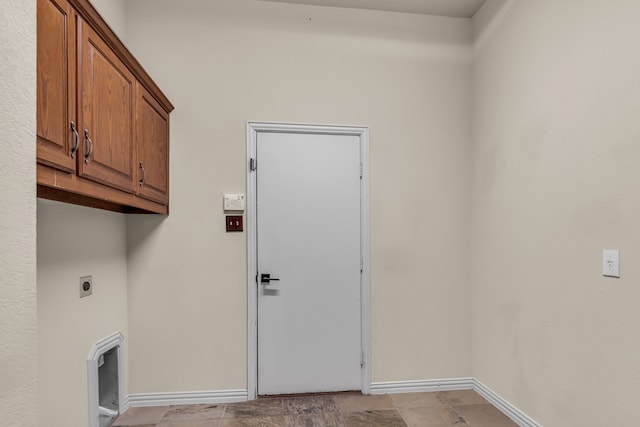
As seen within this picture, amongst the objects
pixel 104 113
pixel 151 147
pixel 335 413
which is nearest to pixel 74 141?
pixel 104 113

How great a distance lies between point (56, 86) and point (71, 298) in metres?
1.18

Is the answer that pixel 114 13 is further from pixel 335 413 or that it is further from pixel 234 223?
pixel 335 413

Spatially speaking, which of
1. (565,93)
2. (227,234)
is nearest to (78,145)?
(227,234)

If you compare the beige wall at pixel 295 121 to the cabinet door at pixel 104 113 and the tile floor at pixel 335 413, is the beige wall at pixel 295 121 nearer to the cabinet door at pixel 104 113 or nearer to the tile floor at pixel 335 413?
the tile floor at pixel 335 413

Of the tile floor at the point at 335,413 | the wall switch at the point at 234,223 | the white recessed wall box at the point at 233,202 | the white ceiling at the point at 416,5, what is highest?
the white ceiling at the point at 416,5

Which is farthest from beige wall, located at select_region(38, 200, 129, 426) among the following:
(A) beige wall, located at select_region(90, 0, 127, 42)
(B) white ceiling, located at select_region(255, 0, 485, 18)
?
(B) white ceiling, located at select_region(255, 0, 485, 18)

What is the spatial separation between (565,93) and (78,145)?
7.91 ft

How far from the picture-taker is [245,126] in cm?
268

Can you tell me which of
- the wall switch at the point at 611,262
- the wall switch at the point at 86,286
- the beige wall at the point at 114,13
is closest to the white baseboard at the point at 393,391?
the wall switch at the point at 86,286

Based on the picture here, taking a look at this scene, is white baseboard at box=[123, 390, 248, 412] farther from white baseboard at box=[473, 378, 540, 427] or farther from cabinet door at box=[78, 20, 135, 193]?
white baseboard at box=[473, 378, 540, 427]

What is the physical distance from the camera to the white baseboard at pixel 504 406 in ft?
7.34

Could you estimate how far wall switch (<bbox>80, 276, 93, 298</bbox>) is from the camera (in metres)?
1.99

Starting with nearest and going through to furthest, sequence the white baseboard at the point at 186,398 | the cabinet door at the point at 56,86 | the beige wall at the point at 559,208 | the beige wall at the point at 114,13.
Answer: the cabinet door at the point at 56,86 → the beige wall at the point at 559,208 → the beige wall at the point at 114,13 → the white baseboard at the point at 186,398

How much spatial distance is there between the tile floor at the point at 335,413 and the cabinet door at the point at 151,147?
148cm
